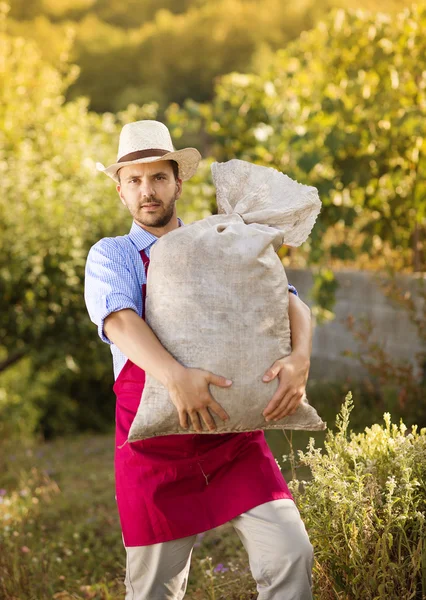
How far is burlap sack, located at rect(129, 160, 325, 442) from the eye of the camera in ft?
6.91

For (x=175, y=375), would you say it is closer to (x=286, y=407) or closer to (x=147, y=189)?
(x=286, y=407)

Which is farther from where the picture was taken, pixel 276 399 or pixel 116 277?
pixel 116 277

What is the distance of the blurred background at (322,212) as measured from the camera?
20.0 ft

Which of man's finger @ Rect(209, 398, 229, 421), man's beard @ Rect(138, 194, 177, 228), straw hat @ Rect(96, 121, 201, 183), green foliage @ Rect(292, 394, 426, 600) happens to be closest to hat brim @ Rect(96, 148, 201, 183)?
straw hat @ Rect(96, 121, 201, 183)

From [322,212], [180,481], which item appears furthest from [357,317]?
[180,481]

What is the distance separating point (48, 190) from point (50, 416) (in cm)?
280

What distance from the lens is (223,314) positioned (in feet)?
7.01

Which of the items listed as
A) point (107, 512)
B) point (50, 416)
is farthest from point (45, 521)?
point (50, 416)

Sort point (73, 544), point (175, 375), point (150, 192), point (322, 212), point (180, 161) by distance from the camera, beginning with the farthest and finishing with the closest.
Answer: point (322, 212), point (73, 544), point (180, 161), point (150, 192), point (175, 375)

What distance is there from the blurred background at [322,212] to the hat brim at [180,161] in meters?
3.01

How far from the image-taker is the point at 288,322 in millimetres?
2236

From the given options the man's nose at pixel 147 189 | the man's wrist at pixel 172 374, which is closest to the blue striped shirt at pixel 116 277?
the man's nose at pixel 147 189

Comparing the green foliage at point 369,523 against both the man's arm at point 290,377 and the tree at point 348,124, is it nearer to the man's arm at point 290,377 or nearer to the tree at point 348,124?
→ the man's arm at point 290,377

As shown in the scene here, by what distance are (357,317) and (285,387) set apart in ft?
15.3
